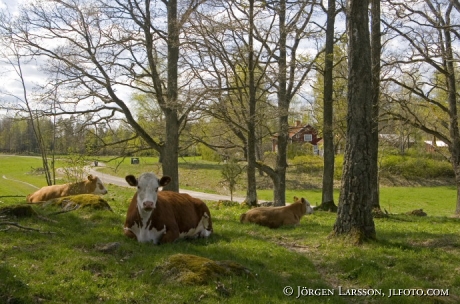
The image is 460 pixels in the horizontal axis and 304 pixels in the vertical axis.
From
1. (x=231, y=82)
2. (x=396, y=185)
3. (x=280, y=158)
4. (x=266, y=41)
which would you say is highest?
(x=266, y=41)

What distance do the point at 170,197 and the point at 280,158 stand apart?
1276 cm

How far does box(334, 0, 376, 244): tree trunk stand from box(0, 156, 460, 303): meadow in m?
0.51

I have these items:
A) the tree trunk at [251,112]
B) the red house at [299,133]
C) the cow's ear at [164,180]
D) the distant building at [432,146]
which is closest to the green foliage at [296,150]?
the red house at [299,133]

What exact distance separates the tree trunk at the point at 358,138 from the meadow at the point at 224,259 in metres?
0.51

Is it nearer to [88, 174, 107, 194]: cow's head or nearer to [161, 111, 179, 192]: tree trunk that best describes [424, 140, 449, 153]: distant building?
[161, 111, 179, 192]: tree trunk

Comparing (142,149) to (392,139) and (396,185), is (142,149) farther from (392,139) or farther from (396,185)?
(396,185)

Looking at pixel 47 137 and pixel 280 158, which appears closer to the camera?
pixel 280 158

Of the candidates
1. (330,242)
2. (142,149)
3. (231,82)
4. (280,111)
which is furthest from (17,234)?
(231,82)

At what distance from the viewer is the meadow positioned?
5332 mm

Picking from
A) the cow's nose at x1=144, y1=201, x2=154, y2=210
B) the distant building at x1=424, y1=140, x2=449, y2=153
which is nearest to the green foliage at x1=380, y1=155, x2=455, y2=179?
the distant building at x1=424, y1=140, x2=449, y2=153

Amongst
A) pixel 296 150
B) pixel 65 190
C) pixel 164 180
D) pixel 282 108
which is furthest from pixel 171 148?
pixel 296 150

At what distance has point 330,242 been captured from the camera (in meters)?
9.45

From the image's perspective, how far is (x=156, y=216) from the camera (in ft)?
27.8

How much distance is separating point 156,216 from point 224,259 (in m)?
1.88
